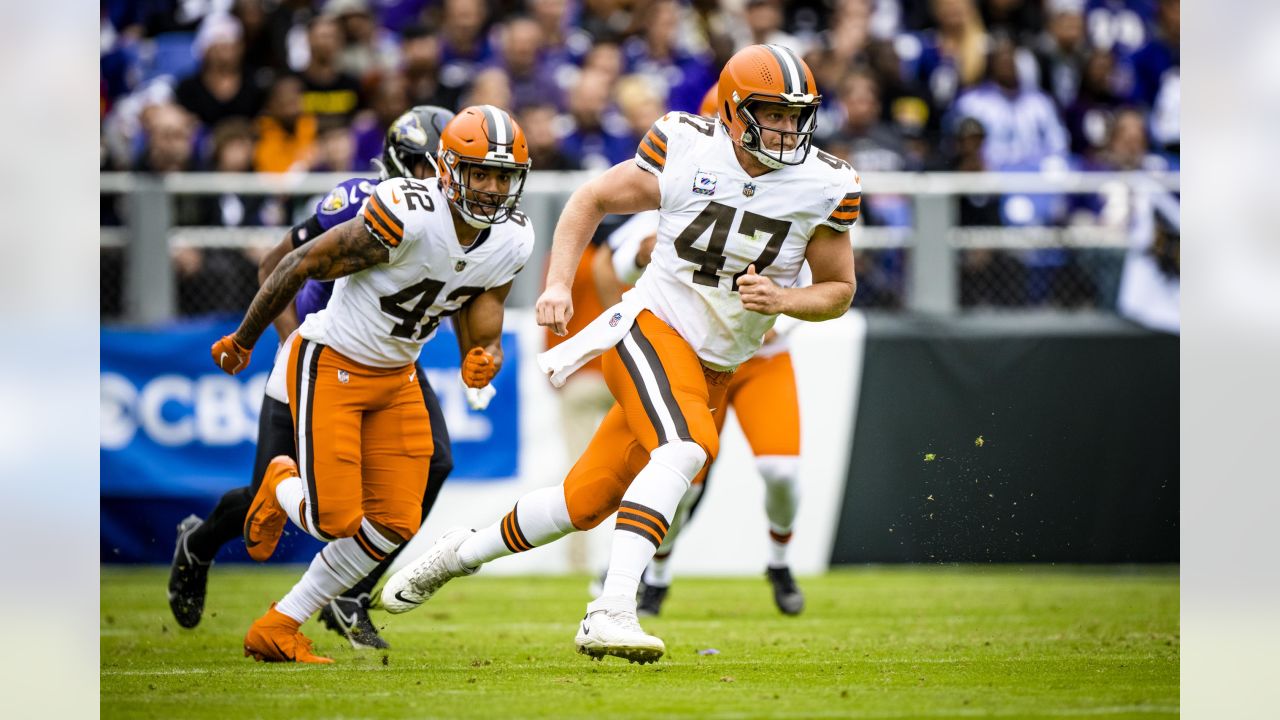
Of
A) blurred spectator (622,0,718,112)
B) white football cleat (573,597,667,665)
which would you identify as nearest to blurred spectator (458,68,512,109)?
blurred spectator (622,0,718,112)

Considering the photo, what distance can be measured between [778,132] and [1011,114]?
6.04m

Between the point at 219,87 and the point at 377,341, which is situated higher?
the point at 219,87

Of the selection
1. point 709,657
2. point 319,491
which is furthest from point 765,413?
point 319,491

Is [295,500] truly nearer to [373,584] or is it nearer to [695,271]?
[373,584]

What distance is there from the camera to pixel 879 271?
10172 millimetres

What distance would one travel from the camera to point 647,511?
17.0ft

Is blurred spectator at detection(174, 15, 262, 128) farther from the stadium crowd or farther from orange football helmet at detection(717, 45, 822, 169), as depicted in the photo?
orange football helmet at detection(717, 45, 822, 169)

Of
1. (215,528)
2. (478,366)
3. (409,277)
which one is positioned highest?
(409,277)

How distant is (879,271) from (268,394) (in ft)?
15.9

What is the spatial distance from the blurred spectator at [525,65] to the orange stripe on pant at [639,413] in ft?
18.0

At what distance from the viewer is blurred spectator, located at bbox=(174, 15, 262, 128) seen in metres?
11.1
